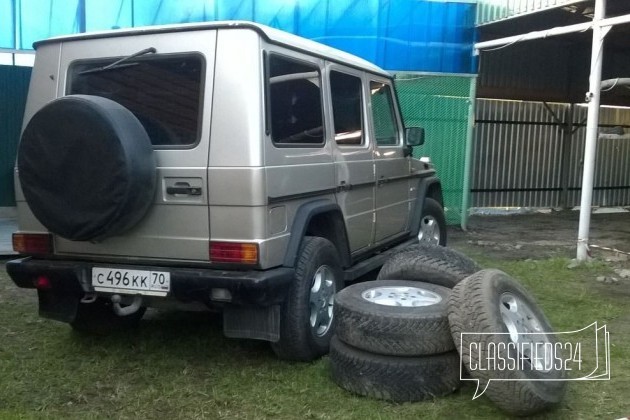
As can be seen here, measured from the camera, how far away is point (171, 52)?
3760 mm

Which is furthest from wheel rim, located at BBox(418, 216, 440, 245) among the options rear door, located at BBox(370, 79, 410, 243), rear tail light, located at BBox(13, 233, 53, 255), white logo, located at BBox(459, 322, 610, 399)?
rear tail light, located at BBox(13, 233, 53, 255)

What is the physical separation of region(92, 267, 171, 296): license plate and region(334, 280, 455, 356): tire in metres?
1.03

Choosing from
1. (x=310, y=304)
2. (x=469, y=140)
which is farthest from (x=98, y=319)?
(x=469, y=140)

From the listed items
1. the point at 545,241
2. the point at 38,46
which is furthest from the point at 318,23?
the point at 38,46

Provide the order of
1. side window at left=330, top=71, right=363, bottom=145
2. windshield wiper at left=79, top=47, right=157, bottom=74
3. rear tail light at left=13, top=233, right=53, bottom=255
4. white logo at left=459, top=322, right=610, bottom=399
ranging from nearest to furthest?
white logo at left=459, top=322, right=610, bottom=399
windshield wiper at left=79, top=47, right=157, bottom=74
rear tail light at left=13, top=233, right=53, bottom=255
side window at left=330, top=71, right=363, bottom=145

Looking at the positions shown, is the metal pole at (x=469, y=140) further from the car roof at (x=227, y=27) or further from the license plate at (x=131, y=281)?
the license plate at (x=131, y=281)

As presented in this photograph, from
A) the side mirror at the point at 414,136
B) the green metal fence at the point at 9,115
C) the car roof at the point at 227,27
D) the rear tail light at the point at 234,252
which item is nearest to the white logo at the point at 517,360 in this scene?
the rear tail light at the point at 234,252

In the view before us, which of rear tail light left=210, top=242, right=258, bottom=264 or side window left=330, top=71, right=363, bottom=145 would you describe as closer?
rear tail light left=210, top=242, right=258, bottom=264

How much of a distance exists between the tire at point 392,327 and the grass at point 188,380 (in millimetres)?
321

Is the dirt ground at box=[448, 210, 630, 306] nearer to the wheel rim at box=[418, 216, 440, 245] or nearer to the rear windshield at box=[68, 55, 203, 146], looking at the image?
the wheel rim at box=[418, 216, 440, 245]

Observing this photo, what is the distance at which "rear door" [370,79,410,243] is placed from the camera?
5387 mm

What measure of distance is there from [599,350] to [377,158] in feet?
7.26

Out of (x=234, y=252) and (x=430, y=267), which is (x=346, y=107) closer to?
(x=430, y=267)

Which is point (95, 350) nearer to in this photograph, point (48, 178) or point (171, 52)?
point (48, 178)
